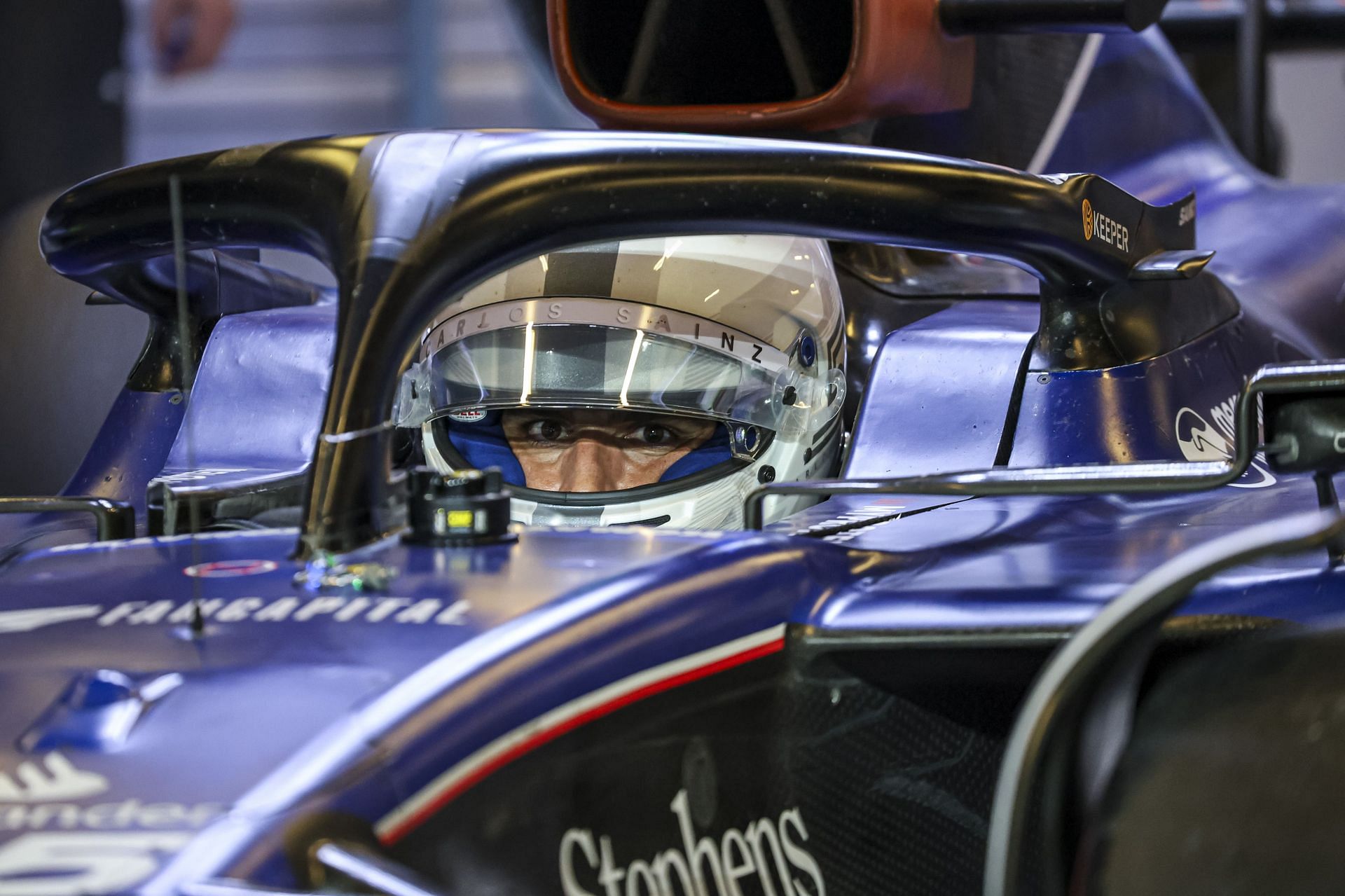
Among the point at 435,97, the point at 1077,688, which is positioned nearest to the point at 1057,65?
the point at 1077,688

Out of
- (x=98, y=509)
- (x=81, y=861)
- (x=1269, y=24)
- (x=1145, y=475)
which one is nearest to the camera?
(x=81, y=861)

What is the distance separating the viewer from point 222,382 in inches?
68.6

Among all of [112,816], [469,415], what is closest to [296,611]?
[112,816]

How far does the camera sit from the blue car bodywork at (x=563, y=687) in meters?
0.71

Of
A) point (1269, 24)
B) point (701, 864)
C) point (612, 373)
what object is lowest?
point (701, 864)

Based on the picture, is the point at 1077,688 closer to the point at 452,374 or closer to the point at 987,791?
the point at 987,791

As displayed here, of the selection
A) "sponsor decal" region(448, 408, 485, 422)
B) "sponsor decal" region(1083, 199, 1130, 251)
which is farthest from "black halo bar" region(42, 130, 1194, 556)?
"sponsor decal" region(448, 408, 485, 422)

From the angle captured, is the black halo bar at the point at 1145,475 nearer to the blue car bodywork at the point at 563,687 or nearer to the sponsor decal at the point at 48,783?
the blue car bodywork at the point at 563,687

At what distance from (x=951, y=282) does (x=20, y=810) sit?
158 cm

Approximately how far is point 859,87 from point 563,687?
1.29m

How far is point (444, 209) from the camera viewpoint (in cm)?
106

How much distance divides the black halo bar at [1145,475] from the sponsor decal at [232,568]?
1.26 ft

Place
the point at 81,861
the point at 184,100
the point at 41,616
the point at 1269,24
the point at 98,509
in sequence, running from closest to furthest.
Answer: the point at 81,861
the point at 41,616
the point at 98,509
the point at 1269,24
the point at 184,100

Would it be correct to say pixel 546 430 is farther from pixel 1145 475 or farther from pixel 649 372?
pixel 1145 475
